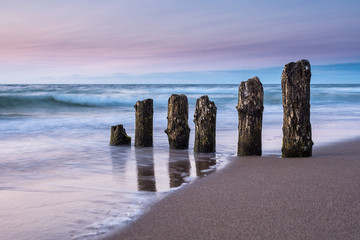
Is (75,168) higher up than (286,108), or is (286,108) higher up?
(286,108)

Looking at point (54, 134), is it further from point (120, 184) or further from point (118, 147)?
point (120, 184)

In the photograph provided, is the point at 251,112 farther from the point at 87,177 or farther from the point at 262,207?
the point at 262,207

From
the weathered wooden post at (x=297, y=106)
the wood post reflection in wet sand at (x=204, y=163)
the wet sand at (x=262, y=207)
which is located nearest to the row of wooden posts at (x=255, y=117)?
the weathered wooden post at (x=297, y=106)

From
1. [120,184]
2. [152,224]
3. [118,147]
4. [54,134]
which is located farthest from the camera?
[54,134]

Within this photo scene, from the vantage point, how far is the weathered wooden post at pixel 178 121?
712 centimetres

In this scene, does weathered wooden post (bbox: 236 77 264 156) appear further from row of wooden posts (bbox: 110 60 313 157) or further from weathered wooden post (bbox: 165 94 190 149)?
weathered wooden post (bbox: 165 94 190 149)

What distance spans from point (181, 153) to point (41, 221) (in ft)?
12.7

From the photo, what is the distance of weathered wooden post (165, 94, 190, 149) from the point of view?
712 cm

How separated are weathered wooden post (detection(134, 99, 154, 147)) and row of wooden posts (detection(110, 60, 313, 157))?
0.56 meters

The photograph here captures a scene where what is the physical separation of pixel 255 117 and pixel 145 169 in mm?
1837

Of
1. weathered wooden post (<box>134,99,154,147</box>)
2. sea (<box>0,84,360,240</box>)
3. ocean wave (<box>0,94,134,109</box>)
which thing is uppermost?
ocean wave (<box>0,94,134,109</box>)

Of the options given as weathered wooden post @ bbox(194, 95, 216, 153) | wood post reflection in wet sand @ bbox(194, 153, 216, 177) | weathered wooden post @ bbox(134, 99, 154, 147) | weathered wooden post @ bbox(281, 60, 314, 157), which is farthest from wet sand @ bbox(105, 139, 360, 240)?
weathered wooden post @ bbox(134, 99, 154, 147)

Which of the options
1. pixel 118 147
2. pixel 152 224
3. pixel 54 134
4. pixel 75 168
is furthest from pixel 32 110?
pixel 152 224

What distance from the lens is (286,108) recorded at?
5609mm
